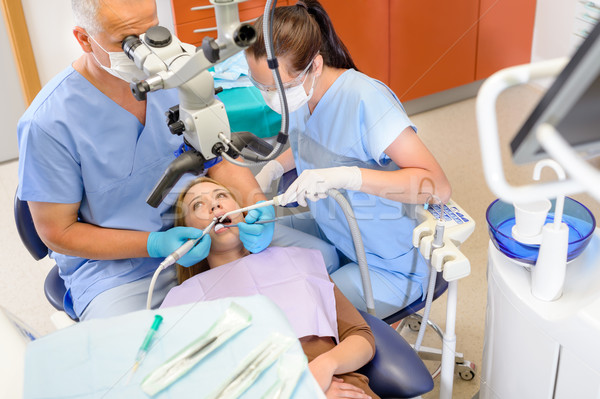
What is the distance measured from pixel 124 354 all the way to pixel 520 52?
2.26ft

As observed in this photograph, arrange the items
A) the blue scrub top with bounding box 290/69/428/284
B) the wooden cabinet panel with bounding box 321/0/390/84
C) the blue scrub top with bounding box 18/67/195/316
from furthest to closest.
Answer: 1. the wooden cabinet panel with bounding box 321/0/390/84
2. the blue scrub top with bounding box 290/69/428/284
3. the blue scrub top with bounding box 18/67/195/316

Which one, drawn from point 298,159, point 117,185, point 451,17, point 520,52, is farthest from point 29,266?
point 520,52

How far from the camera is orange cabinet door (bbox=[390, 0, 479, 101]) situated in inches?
35.8

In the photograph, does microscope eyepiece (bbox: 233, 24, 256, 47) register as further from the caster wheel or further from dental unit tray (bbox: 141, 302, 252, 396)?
the caster wheel

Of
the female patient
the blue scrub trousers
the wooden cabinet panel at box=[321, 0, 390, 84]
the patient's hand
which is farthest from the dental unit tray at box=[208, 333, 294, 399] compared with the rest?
the wooden cabinet panel at box=[321, 0, 390, 84]

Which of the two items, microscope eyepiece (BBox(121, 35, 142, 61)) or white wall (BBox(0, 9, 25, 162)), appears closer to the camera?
microscope eyepiece (BBox(121, 35, 142, 61))

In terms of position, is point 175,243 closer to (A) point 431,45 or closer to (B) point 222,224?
(B) point 222,224

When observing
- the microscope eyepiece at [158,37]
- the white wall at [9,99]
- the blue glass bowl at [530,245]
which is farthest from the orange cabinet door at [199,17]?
the blue glass bowl at [530,245]

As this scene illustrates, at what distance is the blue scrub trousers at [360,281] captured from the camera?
1.17 meters

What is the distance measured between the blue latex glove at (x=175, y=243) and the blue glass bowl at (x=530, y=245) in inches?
21.4

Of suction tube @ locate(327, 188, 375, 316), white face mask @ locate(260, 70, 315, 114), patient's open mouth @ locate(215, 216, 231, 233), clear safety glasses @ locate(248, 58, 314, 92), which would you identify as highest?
clear safety glasses @ locate(248, 58, 314, 92)

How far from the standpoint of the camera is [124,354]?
804 millimetres

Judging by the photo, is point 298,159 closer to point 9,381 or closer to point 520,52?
point 520,52

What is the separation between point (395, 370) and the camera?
3.68 feet
